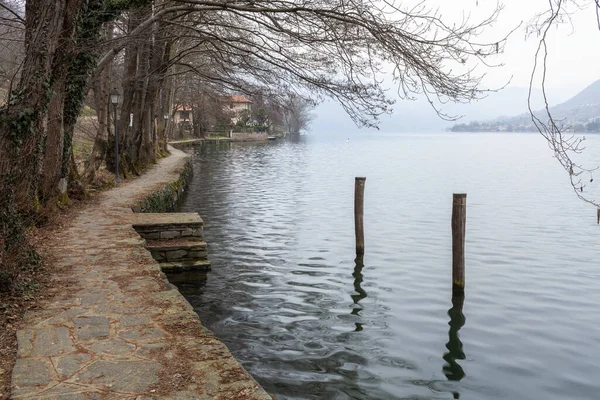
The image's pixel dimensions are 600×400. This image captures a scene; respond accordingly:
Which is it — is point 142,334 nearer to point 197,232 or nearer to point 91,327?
point 91,327

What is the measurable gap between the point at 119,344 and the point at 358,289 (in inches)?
249

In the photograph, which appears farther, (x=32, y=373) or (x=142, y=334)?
(x=142, y=334)

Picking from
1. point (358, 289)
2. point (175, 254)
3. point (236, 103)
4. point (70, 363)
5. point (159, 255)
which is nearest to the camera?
point (70, 363)

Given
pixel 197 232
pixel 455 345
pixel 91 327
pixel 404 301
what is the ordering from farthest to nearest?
1. pixel 197 232
2. pixel 404 301
3. pixel 455 345
4. pixel 91 327

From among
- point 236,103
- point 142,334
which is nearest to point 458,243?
point 142,334

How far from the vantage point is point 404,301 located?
9.81 m

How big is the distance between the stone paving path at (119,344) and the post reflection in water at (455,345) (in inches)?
124

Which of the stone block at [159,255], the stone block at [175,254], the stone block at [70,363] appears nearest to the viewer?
the stone block at [70,363]

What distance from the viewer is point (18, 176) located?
6.80 meters

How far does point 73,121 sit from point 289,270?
5.61 m

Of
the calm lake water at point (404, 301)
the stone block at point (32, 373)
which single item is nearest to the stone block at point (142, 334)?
the stone block at point (32, 373)

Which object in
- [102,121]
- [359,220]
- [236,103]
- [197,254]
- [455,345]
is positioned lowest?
[455,345]

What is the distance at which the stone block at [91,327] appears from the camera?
5027 mm

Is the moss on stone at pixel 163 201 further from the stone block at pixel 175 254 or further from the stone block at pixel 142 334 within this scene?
the stone block at pixel 142 334
